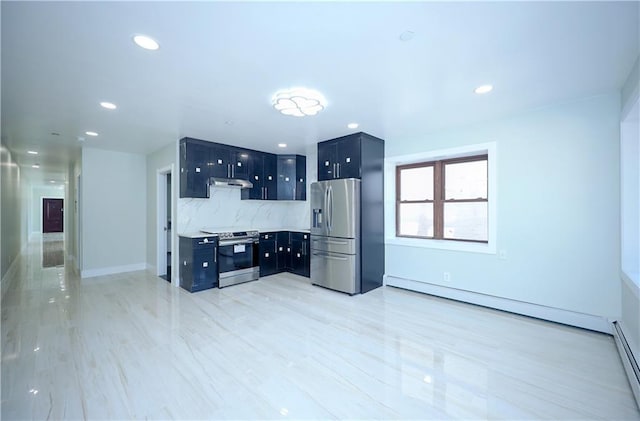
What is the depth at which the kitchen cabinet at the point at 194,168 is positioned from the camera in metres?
4.63

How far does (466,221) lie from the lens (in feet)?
13.5

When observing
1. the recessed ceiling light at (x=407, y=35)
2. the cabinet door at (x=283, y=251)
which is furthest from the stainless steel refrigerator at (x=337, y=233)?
the recessed ceiling light at (x=407, y=35)

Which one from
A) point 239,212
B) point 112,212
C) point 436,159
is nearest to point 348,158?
point 436,159

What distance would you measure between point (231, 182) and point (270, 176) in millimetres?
978

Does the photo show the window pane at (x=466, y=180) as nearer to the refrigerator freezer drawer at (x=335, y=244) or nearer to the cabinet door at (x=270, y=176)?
the refrigerator freezer drawer at (x=335, y=244)

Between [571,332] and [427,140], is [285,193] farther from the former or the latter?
[571,332]

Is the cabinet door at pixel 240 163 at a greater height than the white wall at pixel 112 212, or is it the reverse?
the cabinet door at pixel 240 163

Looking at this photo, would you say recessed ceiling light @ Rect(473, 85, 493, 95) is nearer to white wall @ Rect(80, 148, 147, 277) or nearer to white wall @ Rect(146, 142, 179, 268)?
white wall @ Rect(146, 142, 179, 268)

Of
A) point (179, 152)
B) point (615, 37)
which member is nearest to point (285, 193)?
point (179, 152)

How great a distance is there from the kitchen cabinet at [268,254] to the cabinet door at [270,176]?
2.90 feet

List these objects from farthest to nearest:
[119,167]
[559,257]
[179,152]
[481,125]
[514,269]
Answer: [119,167]
[179,152]
[481,125]
[514,269]
[559,257]

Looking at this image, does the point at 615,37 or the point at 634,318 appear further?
the point at 634,318

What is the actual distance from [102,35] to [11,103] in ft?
7.46

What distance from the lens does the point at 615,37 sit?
6.33 feet
